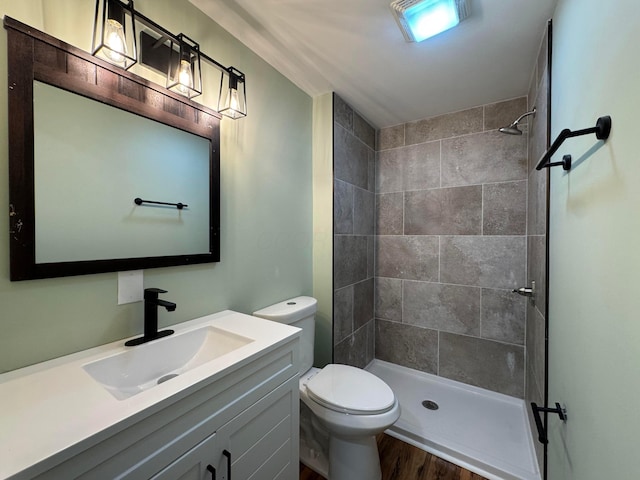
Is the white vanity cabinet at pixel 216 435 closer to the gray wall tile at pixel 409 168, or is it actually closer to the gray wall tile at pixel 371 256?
the gray wall tile at pixel 371 256

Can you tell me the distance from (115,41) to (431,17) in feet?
4.28

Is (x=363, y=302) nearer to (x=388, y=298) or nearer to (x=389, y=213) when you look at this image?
(x=388, y=298)

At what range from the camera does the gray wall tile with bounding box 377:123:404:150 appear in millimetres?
2367

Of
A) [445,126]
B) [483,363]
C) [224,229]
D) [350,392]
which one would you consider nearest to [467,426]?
[483,363]

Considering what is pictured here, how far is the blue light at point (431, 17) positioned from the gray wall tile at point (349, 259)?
124 cm

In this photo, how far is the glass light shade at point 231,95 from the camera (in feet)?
4.06

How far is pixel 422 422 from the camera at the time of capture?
5.78 feet

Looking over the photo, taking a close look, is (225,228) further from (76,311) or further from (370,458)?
(370,458)

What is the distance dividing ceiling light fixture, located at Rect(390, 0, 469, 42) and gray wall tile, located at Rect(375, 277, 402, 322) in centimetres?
179

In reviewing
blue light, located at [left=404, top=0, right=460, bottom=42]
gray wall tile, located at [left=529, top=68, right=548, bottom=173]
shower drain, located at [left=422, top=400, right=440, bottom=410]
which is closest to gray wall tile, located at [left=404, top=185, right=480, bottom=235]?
gray wall tile, located at [left=529, top=68, right=548, bottom=173]

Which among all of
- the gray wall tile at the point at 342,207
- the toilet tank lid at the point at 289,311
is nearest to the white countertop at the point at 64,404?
the toilet tank lid at the point at 289,311

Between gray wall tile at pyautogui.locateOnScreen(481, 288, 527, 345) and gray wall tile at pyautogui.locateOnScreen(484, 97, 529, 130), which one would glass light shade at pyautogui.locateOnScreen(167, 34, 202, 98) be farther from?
gray wall tile at pyautogui.locateOnScreen(481, 288, 527, 345)

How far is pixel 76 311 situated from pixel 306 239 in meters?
1.28

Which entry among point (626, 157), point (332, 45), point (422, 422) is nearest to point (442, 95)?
point (332, 45)
